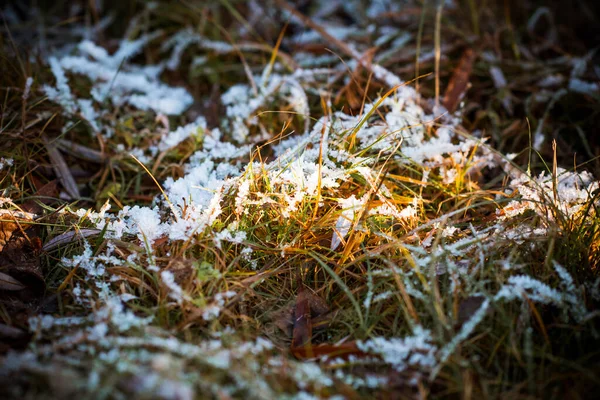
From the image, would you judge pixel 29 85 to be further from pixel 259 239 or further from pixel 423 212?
pixel 423 212

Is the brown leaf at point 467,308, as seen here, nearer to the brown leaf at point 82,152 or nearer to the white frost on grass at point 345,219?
the white frost on grass at point 345,219

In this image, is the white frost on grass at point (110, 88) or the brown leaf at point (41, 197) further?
the white frost on grass at point (110, 88)

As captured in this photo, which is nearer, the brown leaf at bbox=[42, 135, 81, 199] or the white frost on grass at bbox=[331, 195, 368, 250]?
the white frost on grass at bbox=[331, 195, 368, 250]

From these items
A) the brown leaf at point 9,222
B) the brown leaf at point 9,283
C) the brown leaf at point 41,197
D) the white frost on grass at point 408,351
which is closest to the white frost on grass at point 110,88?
the brown leaf at point 41,197

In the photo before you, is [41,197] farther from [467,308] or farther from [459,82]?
[459,82]

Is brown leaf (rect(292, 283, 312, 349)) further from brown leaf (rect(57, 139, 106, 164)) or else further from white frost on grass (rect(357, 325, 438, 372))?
brown leaf (rect(57, 139, 106, 164))

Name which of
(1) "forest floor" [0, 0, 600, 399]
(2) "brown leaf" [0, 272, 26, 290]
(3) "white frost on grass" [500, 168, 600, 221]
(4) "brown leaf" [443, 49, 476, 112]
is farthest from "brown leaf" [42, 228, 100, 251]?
(4) "brown leaf" [443, 49, 476, 112]

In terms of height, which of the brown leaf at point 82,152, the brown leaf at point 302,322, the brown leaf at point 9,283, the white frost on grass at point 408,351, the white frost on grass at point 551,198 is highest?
the white frost on grass at point 551,198

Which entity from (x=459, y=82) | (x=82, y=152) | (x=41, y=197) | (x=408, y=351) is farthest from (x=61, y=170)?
(x=459, y=82)

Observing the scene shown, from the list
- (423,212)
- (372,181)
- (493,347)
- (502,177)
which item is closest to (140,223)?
(372,181)
